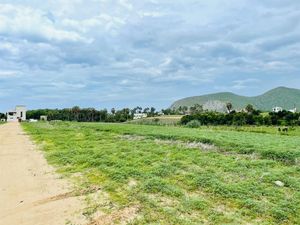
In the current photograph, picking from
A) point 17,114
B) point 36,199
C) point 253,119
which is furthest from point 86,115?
point 36,199

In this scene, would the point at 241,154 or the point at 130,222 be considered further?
the point at 241,154

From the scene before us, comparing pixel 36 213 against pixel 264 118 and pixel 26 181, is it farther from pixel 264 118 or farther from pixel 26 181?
pixel 264 118

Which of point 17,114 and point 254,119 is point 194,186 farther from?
point 17,114

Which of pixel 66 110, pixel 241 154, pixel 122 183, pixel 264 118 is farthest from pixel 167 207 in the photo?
pixel 66 110

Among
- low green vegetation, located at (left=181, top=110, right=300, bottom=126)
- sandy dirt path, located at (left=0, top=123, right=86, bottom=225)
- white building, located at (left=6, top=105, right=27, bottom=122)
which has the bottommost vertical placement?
sandy dirt path, located at (left=0, top=123, right=86, bottom=225)

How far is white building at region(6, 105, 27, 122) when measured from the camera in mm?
158125

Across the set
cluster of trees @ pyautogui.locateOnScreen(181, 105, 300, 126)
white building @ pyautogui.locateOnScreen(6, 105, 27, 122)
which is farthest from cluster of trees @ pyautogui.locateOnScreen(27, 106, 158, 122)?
cluster of trees @ pyautogui.locateOnScreen(181, 105, 300, 126)

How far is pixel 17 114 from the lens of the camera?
160 m

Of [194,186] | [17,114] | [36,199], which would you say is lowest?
[36,199]

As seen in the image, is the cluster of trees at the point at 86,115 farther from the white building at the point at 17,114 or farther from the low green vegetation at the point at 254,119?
the low green vegetation at the point at 254,119

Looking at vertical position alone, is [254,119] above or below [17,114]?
below

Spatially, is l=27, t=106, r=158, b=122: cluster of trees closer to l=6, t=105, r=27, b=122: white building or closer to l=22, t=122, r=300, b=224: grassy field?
l=6, t=105, r=27, b=122: white building

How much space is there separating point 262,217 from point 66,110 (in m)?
151

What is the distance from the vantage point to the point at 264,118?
3381 inches
